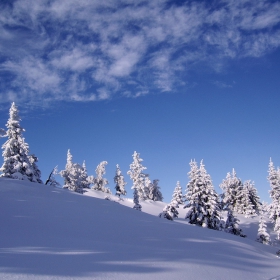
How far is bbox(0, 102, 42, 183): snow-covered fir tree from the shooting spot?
3048cm

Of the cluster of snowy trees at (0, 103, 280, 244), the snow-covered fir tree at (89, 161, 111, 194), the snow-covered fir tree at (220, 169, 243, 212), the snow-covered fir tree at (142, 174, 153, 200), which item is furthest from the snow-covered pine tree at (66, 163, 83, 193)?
the snow-covered fir tree at (220, 169, 243, 212)

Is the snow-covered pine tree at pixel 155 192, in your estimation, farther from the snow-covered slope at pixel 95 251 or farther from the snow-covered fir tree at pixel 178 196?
the snow-covered slope at pixel 95 251

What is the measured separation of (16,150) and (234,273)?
30078mm

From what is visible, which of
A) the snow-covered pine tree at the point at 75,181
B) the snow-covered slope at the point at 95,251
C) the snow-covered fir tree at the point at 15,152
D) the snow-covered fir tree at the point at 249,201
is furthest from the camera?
the snow-covered fir tree at the point at 249,201

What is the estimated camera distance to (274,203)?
4191 cm

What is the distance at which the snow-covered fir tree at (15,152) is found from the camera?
100.0 feet

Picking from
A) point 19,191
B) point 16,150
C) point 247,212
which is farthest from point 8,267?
point 247,212

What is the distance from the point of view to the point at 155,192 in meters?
72.8

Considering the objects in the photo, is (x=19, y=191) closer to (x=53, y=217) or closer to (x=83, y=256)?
(x=53, y=217)

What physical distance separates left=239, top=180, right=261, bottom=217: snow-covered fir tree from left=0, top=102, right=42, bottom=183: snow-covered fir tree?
161ft

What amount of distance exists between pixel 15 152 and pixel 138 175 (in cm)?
3780

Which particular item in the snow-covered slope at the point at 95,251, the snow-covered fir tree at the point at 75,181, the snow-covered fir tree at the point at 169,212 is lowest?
the snow-covered fir tree at the point at 169,212

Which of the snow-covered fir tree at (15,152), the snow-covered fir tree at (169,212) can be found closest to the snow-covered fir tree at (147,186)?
the snow-covered fir tree at (169,212)

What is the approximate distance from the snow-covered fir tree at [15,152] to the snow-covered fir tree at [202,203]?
21.8 m
